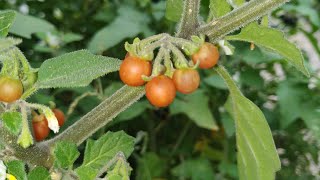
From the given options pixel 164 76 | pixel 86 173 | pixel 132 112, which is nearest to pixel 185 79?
pixel 164 76

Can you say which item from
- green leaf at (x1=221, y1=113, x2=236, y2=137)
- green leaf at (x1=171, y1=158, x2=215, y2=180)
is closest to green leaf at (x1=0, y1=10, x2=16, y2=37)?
green leaf at (x1=221, y1=113, x2=236, y2=137)

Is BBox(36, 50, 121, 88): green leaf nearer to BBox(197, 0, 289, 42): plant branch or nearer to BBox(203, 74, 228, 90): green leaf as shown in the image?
BBox(197, 0, 289, 42): plant branch

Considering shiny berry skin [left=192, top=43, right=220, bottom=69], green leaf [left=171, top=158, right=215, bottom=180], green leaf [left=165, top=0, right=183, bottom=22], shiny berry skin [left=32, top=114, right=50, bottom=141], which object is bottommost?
green leaf [left=171, top=158, right=215, bottom=180]

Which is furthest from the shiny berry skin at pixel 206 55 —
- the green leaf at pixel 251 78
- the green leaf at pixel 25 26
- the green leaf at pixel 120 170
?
the green leaf at pixel 251 78

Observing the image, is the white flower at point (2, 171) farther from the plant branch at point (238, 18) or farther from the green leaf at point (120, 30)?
the green leaf at point (120, 30)

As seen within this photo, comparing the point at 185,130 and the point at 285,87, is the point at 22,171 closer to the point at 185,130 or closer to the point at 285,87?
the point at 285,87

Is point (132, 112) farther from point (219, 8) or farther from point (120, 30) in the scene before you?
point (219, 8)

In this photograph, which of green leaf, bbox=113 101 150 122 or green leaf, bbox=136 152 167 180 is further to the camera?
green leaf, bbox=136 152 167 180

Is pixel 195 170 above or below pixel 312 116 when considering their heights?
below
